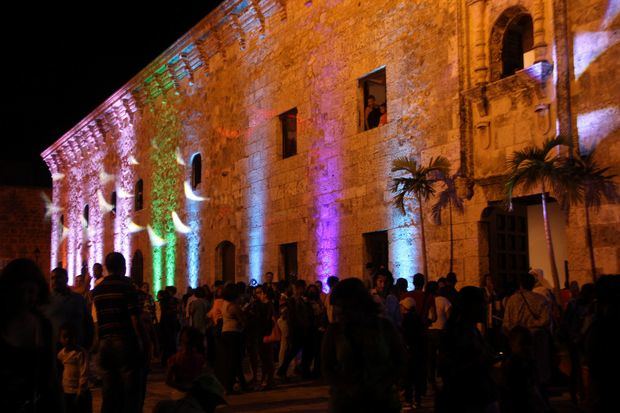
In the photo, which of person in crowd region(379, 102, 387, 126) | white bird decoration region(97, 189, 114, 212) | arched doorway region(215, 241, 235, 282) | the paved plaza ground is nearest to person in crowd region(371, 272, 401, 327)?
the paved plaza ground

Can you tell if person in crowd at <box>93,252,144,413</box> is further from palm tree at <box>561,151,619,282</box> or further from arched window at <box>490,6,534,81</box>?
arched window at <box>490,6,534,81</box>

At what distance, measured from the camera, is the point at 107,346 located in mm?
5219

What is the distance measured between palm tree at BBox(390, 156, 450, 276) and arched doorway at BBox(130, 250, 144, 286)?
14.8 metres

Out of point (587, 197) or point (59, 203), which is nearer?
point (587, 197)

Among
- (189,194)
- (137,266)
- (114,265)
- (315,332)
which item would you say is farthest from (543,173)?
(137,266)

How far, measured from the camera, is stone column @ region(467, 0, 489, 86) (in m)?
10.9

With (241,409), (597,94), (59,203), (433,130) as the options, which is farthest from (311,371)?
(59,203)

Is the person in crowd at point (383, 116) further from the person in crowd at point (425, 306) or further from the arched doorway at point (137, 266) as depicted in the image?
the arched doorway at point (137, 266)

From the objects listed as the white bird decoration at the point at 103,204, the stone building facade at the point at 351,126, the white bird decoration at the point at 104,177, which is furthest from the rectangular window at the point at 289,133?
the white bird decoration at the point at 103,204

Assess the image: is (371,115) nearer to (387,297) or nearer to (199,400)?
(387,297)

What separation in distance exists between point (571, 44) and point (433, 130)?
9.30ft

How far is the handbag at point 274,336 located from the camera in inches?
378

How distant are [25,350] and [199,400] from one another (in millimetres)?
842

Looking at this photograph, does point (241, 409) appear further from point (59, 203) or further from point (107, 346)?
point (59, 203)
